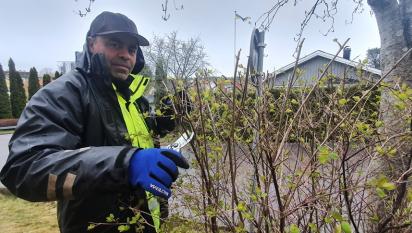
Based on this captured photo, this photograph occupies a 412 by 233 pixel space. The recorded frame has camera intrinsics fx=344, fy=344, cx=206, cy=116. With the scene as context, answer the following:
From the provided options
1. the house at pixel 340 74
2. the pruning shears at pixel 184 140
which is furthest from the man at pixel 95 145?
the house at pixel 340 74

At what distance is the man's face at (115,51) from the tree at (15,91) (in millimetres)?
31287

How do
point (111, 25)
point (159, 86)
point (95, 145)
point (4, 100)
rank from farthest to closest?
point (4, 100) < point (159, 86) < point (111, 25) < point (95, 145)

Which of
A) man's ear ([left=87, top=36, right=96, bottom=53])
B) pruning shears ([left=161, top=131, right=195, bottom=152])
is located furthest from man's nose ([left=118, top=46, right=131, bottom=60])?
pruning shears ([left=161, top=131, right=195, bottom=152])

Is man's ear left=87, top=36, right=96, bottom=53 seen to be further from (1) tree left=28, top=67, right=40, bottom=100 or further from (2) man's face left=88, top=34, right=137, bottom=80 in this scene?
(1) tree left=28, top=67, right=40, bottom=100

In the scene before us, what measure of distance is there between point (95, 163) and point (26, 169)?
241mm

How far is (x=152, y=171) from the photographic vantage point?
121cm

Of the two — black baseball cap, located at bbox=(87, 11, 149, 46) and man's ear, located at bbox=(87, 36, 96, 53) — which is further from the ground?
black baseball cap, located at bbox=(87, 11, 149, 46)

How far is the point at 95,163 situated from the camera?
3.88 feet

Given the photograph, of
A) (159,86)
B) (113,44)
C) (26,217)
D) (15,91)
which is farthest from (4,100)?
(113,44)

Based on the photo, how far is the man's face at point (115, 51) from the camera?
199cm

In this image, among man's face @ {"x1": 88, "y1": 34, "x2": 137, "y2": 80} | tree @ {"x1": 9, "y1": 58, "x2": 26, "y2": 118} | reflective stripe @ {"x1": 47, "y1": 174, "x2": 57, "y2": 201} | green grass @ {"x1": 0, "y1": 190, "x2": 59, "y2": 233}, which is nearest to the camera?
reflective stripe @ {"x1": 47, "y1": 174, "x2": 57, "y2": 201}

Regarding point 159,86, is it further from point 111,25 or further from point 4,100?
point 4,100

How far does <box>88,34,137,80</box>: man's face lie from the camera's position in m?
1.99

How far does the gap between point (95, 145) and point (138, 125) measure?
364 millimetres
